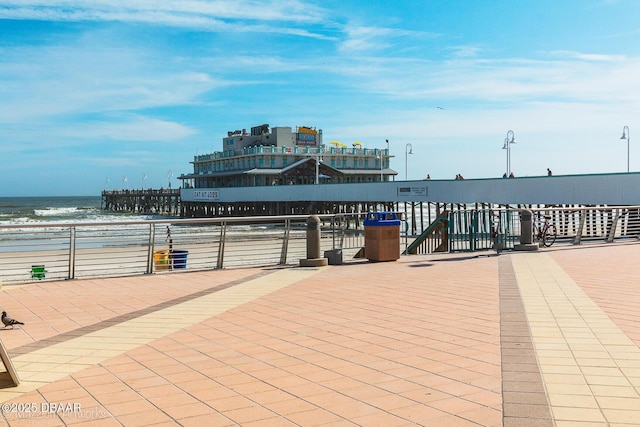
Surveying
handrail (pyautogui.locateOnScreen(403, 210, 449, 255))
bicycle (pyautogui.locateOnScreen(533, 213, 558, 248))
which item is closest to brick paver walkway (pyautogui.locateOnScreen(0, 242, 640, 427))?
bicycle (pyautogui.locateOnScreen(533, 213, 558, 248))

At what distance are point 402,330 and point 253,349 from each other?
1.71 m

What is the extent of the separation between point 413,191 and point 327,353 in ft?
143

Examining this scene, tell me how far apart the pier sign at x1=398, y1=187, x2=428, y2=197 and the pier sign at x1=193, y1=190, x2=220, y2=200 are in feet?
108

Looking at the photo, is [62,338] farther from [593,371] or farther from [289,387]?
[593,371]

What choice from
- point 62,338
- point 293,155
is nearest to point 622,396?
point 62,338

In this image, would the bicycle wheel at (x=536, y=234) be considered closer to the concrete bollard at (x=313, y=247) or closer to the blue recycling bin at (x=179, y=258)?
the concrete bollard at (x=313, y=247)

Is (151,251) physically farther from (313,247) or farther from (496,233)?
(496,233)

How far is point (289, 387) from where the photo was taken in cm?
499

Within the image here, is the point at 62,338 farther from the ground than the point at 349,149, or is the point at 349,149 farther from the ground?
the point at 349,149

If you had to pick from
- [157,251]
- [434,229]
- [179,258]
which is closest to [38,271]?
[179,258]

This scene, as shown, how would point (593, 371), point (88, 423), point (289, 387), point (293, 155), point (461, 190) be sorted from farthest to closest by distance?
point (293, 155) < point (461, 190) < point (593, 371) < point (289, 387) < point (88, 423)

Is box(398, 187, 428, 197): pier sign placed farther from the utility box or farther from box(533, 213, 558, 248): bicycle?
the utility box

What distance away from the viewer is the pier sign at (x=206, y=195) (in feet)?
255

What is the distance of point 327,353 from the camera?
19.7 ft
